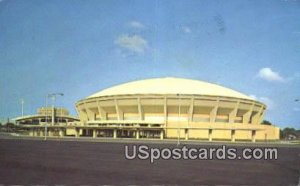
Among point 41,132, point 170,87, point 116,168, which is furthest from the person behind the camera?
point 116,168

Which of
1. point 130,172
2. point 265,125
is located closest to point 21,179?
point 130,172

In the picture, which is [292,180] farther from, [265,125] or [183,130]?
[183,130]

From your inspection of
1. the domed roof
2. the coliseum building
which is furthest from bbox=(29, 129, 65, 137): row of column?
the domed roof

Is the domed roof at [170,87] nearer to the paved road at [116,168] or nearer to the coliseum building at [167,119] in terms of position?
the coliseum building at [167,119]

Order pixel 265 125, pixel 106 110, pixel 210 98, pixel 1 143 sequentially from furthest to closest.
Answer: pixel 210 98
pixel 106 110
pixel 265 125
pixel 1 143

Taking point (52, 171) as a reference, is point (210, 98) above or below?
above

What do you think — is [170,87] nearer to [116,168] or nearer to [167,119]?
[167,119]

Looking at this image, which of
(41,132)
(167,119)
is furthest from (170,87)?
(41,132)

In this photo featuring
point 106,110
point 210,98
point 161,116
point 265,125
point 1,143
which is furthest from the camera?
point 210,98
